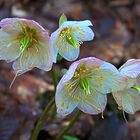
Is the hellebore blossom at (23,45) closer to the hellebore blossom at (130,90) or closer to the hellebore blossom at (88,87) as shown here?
the hellebore blossom at (88,87)

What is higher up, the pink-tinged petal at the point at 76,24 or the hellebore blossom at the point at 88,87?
the pink-tinged petal at the point at 76,24

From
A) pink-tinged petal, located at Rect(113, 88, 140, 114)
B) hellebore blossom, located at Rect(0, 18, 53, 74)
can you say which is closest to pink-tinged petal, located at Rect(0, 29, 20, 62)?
hellebore blossom, located at Rect(0, 18, 53, 74)

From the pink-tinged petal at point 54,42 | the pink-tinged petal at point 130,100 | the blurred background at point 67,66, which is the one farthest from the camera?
the blurred background at point 67,66

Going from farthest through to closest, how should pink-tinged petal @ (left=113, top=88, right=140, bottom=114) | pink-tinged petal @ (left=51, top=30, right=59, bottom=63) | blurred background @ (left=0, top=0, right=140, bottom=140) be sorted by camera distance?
blurred background @ (left=0, top=0, right=140, bottom=140)
pink-tinged petal @ (left=113, top=88, right=140, bottom=114)
pink-tinged petal @ (left=51, top=30, right=59, bottom=63)

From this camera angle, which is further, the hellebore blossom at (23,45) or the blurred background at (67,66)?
the blurred background at (67,66)

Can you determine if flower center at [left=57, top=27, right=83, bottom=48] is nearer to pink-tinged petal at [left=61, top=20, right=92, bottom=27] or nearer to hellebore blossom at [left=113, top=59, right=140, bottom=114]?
pink-tinged petal at [left=61, top=20, right=92, bottom=27]

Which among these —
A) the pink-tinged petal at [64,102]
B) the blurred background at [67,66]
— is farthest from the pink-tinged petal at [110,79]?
the blurred background at [67,66]
